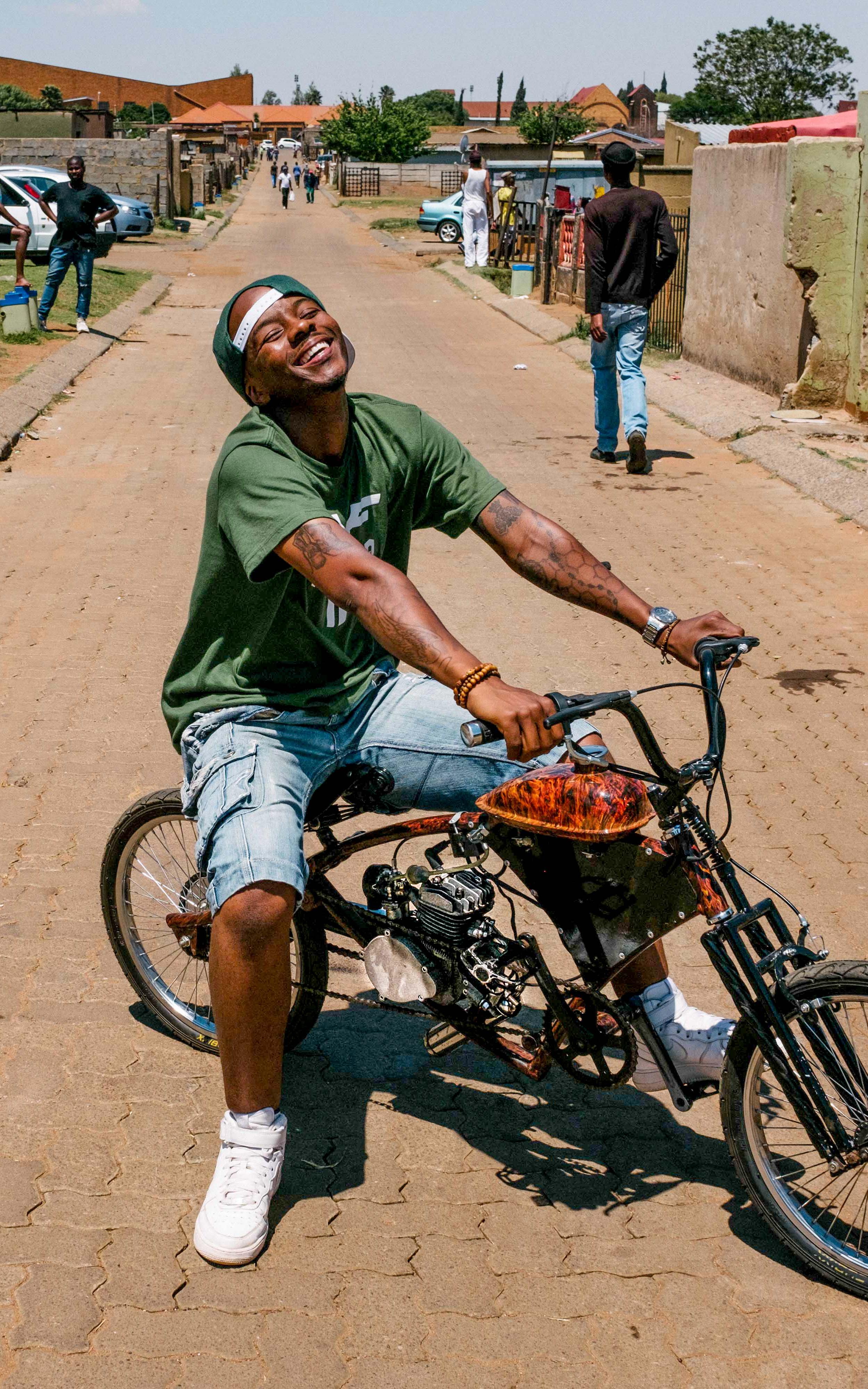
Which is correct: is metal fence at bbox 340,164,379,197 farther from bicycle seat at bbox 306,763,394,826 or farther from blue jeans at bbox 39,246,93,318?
bicycle seat at bbox 306,763,394,826

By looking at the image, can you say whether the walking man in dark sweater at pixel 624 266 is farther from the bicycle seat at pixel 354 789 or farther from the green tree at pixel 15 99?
the green tree at pixel 15 99

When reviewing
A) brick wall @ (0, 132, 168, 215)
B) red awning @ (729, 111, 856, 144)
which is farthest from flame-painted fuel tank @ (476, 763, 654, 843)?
brick wall @ (0, 132, 168, 215)

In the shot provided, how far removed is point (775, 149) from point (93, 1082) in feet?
38.3

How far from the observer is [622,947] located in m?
→ 2.81

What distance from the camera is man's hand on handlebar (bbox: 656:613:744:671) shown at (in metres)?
2.83

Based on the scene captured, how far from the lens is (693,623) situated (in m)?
2.87

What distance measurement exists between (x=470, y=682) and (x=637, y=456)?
28.4 feet

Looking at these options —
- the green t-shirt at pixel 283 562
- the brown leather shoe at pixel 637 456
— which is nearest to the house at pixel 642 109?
the brown leather shoe at pixel 637 456

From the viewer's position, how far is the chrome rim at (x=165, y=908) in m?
3.55

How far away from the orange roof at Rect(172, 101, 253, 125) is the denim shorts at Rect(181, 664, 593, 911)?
140m

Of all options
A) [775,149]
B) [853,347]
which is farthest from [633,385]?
[775,149]

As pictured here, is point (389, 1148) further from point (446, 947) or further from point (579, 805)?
point (579, 805)

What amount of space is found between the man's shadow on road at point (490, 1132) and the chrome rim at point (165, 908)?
0.91 ft

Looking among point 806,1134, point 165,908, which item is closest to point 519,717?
point 806,1134
